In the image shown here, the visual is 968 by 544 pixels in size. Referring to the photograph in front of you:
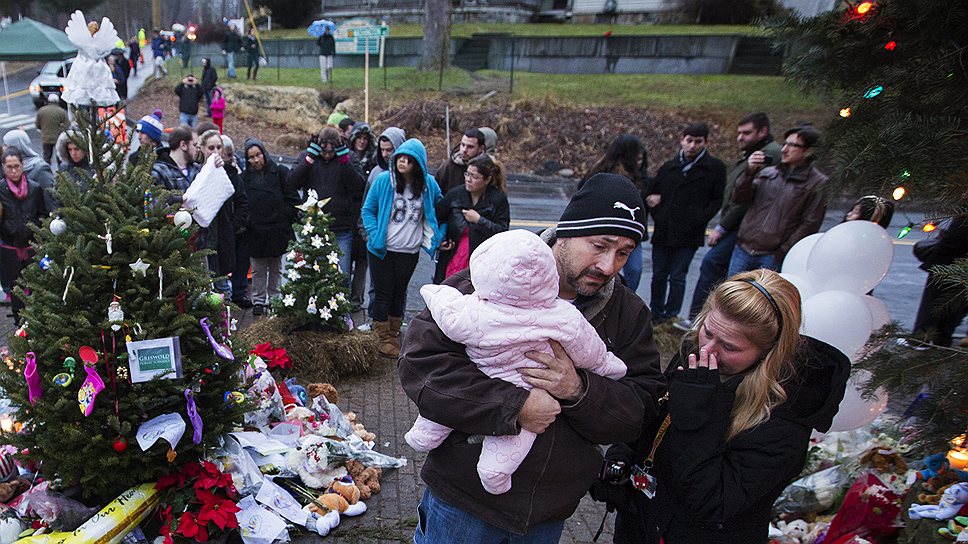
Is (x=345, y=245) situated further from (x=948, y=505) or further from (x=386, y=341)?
(x=948, y=505)

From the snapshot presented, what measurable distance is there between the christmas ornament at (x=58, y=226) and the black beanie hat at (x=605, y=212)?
2.47 metres

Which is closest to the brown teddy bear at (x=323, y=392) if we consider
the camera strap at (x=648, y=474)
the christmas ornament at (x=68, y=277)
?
the christmas ornament at (x=68, y=277)

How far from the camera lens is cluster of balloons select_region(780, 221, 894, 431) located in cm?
346

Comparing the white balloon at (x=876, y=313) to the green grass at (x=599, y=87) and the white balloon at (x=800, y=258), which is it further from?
the green grass at (x=599, y=87)

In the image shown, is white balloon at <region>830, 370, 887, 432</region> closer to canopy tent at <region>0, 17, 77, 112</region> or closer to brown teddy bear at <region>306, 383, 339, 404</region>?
brown teddy bear at <region>306, 383, 339, 404</region>

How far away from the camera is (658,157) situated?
17359mm

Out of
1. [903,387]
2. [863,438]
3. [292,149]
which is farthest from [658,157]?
[903,387]

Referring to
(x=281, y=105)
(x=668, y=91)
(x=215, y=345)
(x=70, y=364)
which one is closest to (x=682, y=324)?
(x=215, y=345)

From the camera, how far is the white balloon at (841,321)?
3457mm

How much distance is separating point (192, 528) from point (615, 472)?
7.22 feet

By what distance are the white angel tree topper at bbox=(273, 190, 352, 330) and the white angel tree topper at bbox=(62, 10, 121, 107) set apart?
7.08ft

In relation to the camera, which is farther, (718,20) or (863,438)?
(718,20)

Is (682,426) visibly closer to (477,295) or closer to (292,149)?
(477,295)

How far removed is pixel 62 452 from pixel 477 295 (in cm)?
243
